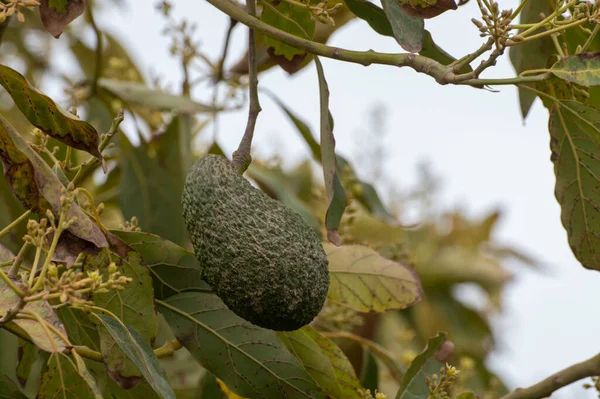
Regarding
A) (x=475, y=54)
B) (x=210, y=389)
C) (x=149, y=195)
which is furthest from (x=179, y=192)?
(x=475, y=54)

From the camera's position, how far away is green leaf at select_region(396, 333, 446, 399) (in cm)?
117

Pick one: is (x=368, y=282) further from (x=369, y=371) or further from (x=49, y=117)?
(x=49, y=117)

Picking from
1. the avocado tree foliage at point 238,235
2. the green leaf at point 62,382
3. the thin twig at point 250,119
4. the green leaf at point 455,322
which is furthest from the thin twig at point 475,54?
the green leaf at point 455,322

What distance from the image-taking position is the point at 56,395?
1057 millimetres

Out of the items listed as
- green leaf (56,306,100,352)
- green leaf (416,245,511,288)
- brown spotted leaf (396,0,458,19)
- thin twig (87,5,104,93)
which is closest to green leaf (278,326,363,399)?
green leaf (56,306,100,352)

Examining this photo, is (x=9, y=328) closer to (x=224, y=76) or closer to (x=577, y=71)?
(x=577, y=71)

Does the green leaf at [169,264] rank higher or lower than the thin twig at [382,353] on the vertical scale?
higher

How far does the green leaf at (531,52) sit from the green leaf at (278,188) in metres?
0.48

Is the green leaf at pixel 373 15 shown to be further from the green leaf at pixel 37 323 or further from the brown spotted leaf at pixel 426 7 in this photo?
the green leaf at pixel 37 323

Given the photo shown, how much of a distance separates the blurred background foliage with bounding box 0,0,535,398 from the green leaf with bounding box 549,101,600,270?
0.38 m

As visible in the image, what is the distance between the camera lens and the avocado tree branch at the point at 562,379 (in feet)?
3.84

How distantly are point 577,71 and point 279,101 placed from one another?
0.88 meters

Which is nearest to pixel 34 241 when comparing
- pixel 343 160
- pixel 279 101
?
pixel 343 160

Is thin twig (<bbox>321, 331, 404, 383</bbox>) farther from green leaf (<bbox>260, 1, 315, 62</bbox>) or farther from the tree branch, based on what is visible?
the tree branch
